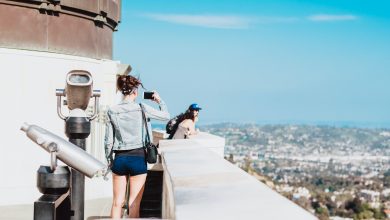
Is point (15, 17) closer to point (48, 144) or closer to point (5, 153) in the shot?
point (5, 153)

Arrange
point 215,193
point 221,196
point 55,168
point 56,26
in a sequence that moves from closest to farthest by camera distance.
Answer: point 221,196 < point 215,193 < point 55,168 < point 56,26

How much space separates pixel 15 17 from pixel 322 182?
18904 centimetres

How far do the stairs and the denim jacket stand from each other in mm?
2367

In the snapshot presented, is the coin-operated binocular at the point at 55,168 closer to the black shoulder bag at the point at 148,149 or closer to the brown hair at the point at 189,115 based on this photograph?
the black shoulder bag at the point at 148,149

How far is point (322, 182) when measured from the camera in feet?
636

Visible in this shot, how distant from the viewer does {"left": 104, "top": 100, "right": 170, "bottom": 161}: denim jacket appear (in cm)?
646

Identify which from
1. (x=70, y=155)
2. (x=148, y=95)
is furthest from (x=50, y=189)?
(x=148, y=95)

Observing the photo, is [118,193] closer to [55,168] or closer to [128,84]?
[128,84]

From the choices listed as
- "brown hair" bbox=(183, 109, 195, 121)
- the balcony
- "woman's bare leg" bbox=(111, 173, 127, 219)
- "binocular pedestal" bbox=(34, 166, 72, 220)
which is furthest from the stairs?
"binocular pedestal" bbox=(34, 166, 72, 220)

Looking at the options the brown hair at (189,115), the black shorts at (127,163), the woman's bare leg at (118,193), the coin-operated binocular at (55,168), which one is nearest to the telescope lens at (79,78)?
the coin-operated binocular at (55,168)

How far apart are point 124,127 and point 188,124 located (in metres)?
5.23

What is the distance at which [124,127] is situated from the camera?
649 cm

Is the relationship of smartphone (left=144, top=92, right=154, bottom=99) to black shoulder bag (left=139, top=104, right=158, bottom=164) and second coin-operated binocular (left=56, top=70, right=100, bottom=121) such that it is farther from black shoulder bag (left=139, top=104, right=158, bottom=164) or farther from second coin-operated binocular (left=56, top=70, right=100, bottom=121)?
second coin-operated binocular (left=56, top=70, right=100, bottom=121)

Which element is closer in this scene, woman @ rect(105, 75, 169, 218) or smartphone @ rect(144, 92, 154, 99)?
woman @ rect(105, 75, 169, 218)
